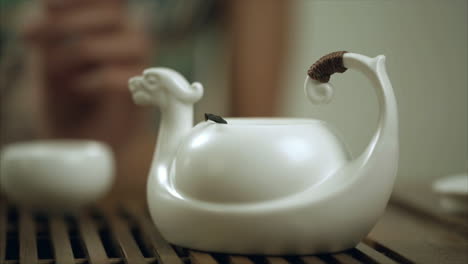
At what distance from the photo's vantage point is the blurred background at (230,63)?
768 mm

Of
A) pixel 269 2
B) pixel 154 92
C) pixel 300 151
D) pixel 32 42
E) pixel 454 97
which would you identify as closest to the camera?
pixel 300 151

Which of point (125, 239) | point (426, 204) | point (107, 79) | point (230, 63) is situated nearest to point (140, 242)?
point (125, 239)

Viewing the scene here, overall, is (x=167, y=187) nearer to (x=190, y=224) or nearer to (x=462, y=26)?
(x=190, y=224)

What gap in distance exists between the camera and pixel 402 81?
0.74m

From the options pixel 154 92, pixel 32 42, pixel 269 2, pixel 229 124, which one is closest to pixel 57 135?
pixel 32 42

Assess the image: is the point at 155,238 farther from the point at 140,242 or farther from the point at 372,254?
the point at 372,254

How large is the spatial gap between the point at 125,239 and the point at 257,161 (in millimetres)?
225

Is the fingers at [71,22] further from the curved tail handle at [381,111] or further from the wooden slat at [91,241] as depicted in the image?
the curved tail handle at [381,111]

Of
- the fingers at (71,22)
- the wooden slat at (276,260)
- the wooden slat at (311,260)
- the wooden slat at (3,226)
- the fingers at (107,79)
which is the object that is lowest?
the wooden slat at (3,226)

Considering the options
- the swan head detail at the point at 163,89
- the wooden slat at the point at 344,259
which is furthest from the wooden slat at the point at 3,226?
the wooden slat at the point at 344,259

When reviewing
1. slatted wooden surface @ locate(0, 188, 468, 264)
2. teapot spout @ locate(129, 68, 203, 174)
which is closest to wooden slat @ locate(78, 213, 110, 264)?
slatted wooden surface @ locate(0, 188, 468, 264)

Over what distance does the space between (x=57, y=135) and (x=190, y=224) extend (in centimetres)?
121

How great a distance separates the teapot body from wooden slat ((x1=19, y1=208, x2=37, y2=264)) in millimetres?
174

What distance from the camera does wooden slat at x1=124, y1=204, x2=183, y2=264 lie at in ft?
1.79
